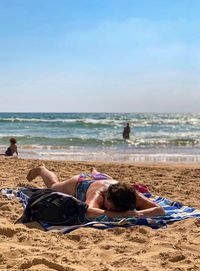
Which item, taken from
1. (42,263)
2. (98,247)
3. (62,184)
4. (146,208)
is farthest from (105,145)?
(42,263)

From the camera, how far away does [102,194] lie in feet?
16.4

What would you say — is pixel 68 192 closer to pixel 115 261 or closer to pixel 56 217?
pixel 56 217

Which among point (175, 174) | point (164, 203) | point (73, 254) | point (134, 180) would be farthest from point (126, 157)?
point (73, 254)

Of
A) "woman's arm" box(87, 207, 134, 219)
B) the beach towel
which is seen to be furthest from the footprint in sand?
"woman's arm" box(87, 207, 134, 219)

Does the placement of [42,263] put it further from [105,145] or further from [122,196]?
[105,145]

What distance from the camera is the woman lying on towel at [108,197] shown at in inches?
184

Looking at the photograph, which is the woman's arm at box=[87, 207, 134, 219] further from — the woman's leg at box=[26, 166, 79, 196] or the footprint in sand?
the footprint in sand

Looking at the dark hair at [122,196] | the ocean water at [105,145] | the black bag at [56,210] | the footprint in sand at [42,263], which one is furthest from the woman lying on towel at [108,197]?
the ocean water at [105,145]

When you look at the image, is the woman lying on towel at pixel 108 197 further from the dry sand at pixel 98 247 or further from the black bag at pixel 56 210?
the dry sand at pixel 98 247

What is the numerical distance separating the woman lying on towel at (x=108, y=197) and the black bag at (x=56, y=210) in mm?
132

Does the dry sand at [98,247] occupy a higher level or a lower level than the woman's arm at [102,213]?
lower

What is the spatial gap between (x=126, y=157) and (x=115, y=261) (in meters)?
10.9

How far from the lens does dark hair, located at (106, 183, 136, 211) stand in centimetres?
463

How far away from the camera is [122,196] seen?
4645 mm
